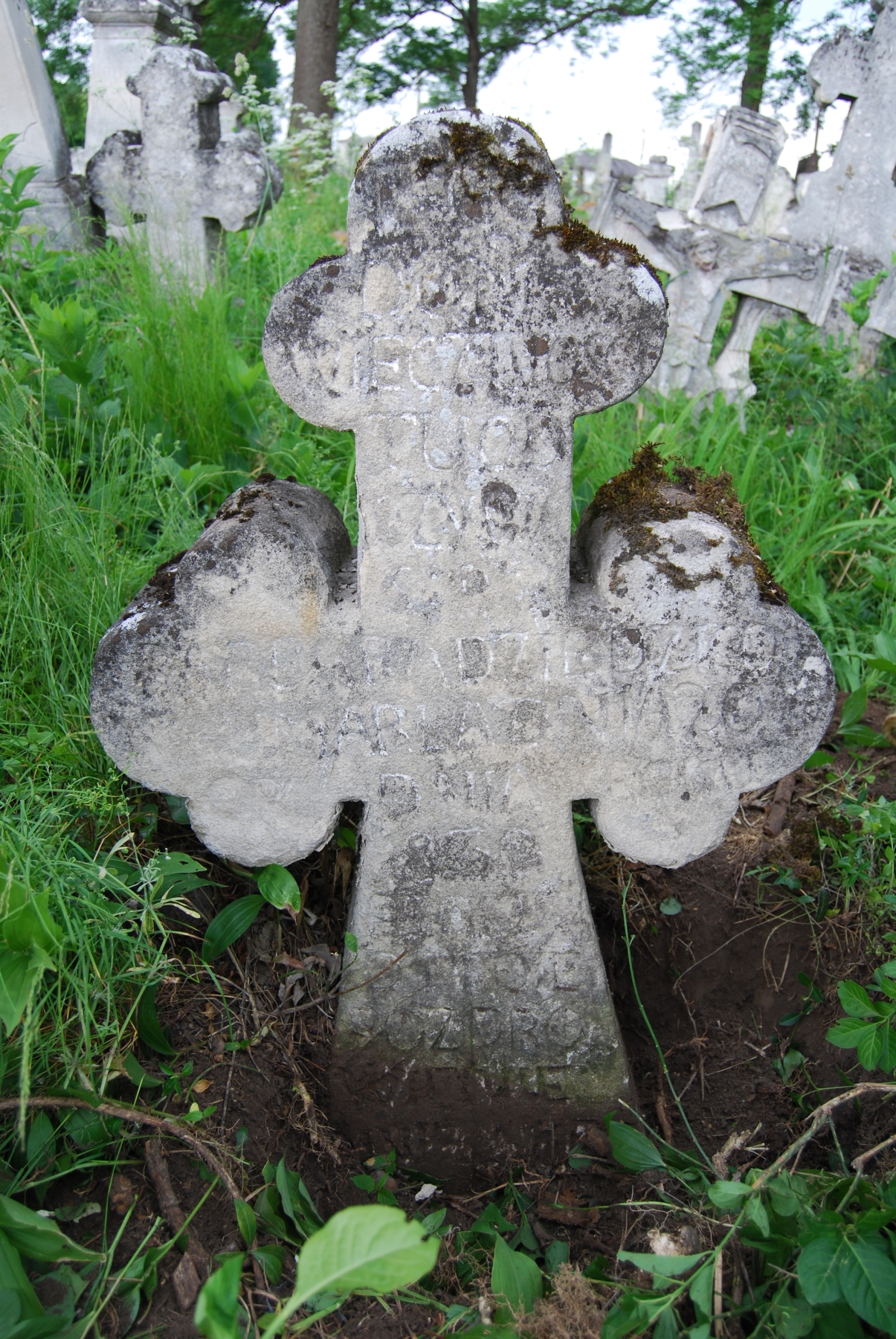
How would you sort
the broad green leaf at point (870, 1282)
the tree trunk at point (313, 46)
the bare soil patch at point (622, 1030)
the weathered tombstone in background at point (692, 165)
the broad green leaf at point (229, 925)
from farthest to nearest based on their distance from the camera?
the weathered tombstone in background at point (692, 165) < the tree trunk at point (313, 46) < the broad green leaf at point (229, 925) < the bare soil patch at point (622, 1030) < the broad green leaf at point (870, 1282)

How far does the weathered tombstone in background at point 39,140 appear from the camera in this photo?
428 cm

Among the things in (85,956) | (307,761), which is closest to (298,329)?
(307,761)

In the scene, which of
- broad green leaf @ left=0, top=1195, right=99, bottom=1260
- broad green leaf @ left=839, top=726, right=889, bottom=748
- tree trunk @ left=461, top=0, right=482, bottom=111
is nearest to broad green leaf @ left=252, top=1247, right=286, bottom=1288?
broad green leaf @ left=0, top=1195, right=99, bottom=1260

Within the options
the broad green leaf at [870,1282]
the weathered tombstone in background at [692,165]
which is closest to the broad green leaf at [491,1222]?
the broad green leaf at [870,1282]

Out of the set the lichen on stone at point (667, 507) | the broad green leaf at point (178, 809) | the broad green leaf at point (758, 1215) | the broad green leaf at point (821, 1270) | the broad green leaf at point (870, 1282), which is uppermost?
the lichen on stone at point (667, 507)

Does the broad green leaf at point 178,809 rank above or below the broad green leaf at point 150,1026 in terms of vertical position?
above

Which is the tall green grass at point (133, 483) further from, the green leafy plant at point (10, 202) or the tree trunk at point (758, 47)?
the tree trunk at point (758, 47)

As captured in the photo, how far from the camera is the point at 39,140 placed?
4.45 m

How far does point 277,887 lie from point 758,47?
1701 centimetres

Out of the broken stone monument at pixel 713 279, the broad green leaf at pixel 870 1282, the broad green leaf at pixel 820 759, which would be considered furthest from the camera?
the broken stone monument at pixel 713 279

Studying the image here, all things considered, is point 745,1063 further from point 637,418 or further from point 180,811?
point 637,418

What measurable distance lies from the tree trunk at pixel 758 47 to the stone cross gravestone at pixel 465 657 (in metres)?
15.1

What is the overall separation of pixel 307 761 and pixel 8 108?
434 cm

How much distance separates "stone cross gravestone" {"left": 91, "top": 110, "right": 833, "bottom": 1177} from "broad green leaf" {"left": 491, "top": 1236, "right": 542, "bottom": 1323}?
1.31ft
